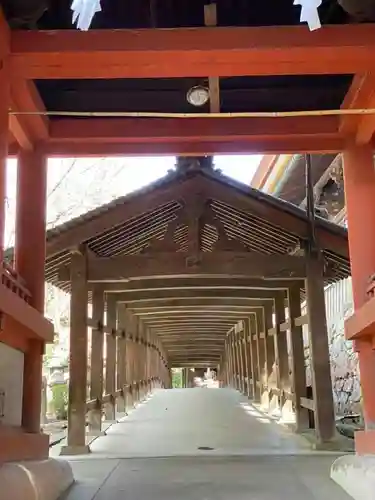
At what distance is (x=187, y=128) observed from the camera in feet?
16.5

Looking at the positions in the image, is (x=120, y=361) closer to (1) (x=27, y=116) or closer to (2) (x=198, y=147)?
(2) (x=198, y=147)

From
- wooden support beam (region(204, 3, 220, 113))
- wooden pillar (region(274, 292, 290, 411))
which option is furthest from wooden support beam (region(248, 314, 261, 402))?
wooden support beam (region(204, 3, 220, 113))

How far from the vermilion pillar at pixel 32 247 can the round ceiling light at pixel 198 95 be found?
1444 mm

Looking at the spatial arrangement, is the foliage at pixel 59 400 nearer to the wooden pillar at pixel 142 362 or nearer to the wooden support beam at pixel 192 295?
the wooden pillar at pixel 142 362

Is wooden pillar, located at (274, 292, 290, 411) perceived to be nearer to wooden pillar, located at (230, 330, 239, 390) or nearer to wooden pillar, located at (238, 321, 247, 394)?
wooden pillar, located at (238, 321, 247, 394)

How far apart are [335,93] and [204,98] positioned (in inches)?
44.3

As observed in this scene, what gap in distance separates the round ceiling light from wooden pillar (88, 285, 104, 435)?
4.82m

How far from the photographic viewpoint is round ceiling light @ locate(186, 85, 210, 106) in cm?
457

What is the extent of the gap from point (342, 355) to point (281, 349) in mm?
4370

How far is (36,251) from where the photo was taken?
4934 millimetres

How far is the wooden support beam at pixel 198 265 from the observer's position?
7.64 m

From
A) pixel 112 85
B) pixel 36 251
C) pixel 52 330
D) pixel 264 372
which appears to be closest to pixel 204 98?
pixel 112 85

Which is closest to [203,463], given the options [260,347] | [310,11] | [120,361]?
[310,11]

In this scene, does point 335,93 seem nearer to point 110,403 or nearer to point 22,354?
point 22,354
